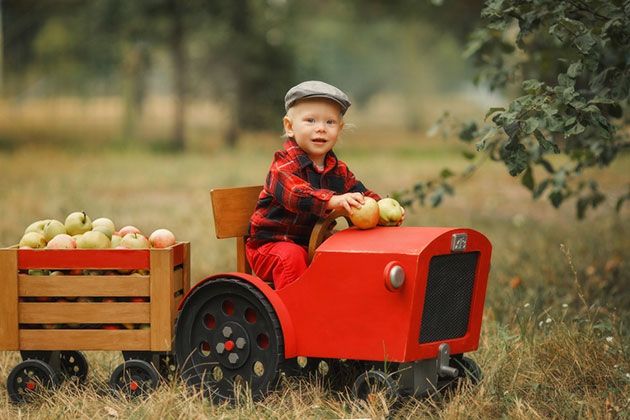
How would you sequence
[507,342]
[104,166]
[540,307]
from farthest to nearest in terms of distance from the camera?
1. [104,166]
2. [540,307]
3. [507,342]

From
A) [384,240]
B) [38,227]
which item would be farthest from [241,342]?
[38,227]

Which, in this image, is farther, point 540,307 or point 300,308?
point 540,307

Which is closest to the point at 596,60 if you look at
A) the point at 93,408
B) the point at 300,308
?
the point at 300,308

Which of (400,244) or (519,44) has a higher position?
(519,44)

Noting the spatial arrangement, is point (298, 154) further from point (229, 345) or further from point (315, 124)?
point (229, 345)

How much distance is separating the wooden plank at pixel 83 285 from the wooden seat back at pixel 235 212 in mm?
404

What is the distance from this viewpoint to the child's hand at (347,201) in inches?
171

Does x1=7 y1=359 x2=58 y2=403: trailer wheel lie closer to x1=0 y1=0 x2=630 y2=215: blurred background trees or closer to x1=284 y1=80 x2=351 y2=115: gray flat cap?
x1=284 y1=80 x2=351 y2=115: gray flat cap

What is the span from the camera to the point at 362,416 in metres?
4.14

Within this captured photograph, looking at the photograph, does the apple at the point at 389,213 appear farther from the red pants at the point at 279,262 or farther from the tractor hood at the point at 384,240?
the red pants at the point at 279,262

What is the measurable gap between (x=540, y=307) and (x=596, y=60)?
214cm

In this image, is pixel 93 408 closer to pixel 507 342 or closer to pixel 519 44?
pixel 507 342

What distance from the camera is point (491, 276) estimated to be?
738 cm

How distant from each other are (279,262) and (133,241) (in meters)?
0.68
